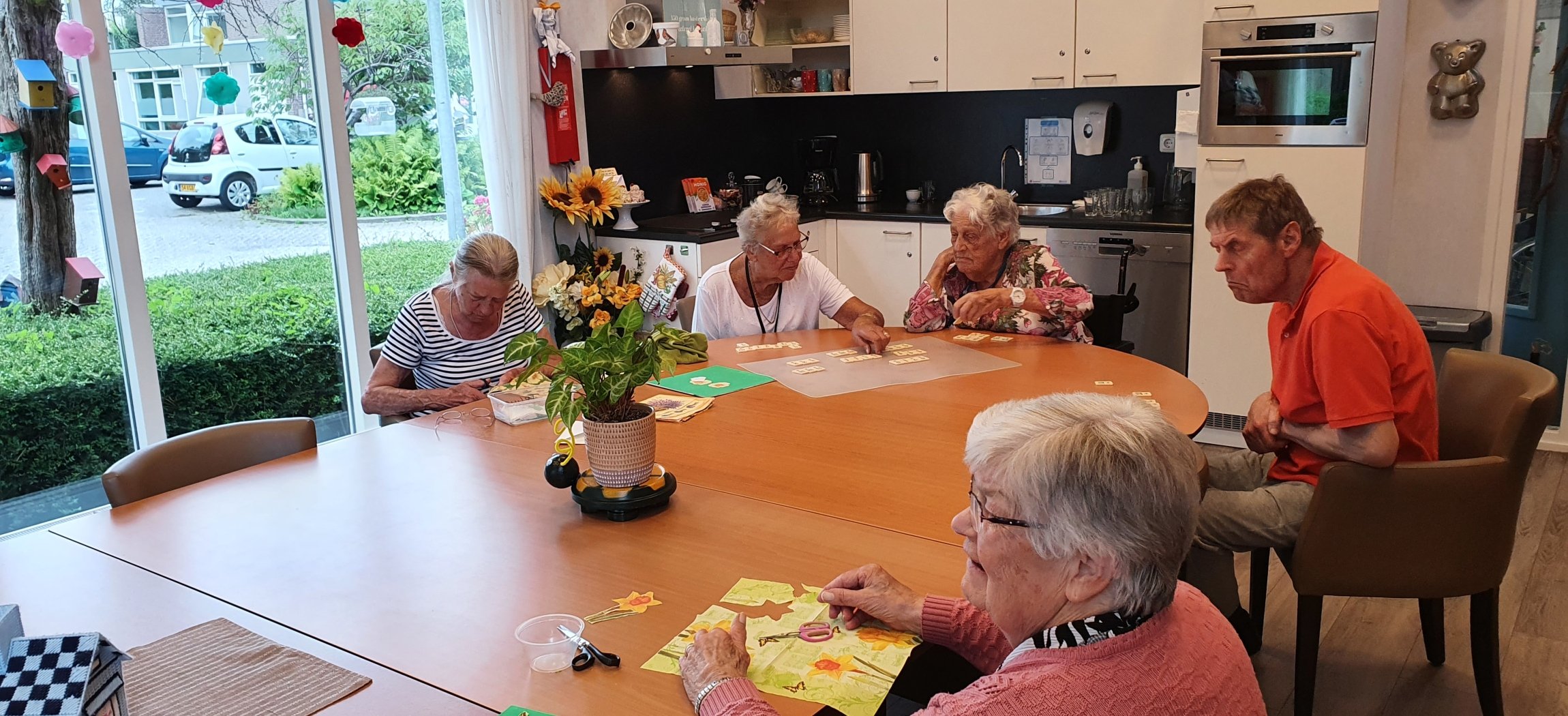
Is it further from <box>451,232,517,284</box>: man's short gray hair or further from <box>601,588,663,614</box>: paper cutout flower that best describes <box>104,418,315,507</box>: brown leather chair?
<box>601,588,663,614</box>: paper cutout flower

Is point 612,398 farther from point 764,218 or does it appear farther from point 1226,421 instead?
point 1226,421

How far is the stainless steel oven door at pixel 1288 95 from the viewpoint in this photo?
4250 millimetres

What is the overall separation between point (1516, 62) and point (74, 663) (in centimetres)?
502

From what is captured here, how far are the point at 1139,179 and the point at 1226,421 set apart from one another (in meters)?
1.21

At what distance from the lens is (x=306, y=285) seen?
4.51 m

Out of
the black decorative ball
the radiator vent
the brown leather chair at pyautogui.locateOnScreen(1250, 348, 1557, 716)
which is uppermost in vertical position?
the black decorative ball

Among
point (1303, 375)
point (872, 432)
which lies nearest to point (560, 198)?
point (872, 432)

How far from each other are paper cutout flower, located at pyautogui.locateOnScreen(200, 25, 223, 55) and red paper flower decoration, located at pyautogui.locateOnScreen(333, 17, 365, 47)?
410mm

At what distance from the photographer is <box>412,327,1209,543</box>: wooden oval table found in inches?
90.1

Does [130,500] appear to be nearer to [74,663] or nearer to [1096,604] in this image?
[74,663]

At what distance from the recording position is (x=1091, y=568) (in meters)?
1.31

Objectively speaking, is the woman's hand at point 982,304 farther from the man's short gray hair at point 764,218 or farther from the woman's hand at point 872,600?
the woman's hand at point 872,600

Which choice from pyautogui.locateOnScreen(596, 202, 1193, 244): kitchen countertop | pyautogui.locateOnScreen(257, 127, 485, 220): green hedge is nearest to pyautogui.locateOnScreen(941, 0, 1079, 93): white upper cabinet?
pyautogui.locateOnScreen(596, 202, 1193, 244): kitchen countertop

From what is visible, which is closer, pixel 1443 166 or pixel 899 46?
pixel 1443 166
